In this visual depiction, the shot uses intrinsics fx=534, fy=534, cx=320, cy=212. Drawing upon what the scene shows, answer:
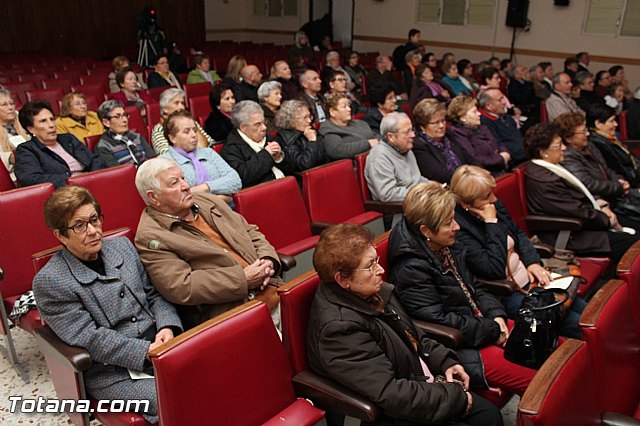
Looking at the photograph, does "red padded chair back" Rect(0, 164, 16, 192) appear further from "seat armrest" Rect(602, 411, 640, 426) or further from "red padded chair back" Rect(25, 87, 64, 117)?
"seat armrest" Rect(602, 411, 640, 426)

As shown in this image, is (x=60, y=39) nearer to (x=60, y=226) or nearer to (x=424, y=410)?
(x=60, y=226)

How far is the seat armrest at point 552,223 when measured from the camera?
2877mm

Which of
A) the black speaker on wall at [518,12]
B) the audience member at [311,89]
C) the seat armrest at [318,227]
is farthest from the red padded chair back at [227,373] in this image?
the black speaker on wall at [518,12]

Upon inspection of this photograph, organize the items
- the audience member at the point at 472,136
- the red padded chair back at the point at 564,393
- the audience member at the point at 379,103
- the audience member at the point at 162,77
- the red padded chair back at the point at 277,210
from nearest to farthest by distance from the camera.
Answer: the red padded chair back at the point at 564,393, the red padded chair back at the point at 277,210, the audience member at the point at 472,136, the audience member at the point at 379,103, the audience member at the point at 162,77

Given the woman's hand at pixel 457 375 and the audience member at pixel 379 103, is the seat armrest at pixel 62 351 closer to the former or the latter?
the woman's hand at pixel 457 375

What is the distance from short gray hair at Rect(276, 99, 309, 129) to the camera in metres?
3.60

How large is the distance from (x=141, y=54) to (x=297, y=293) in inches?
313

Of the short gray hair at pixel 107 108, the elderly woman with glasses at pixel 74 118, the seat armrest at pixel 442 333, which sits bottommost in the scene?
the seat armrest at pixel 442 333

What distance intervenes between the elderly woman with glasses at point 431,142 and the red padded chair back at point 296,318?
2045mm

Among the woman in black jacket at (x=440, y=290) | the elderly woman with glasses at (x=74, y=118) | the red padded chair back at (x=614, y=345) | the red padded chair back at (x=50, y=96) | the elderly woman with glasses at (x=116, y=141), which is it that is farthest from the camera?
the red padded chair back at (x=50, y=96)

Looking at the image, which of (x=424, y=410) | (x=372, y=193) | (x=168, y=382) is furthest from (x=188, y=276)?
(x=372, y=193)

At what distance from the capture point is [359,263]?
5.39ft

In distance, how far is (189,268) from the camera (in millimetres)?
2014

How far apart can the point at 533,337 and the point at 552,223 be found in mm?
1256
